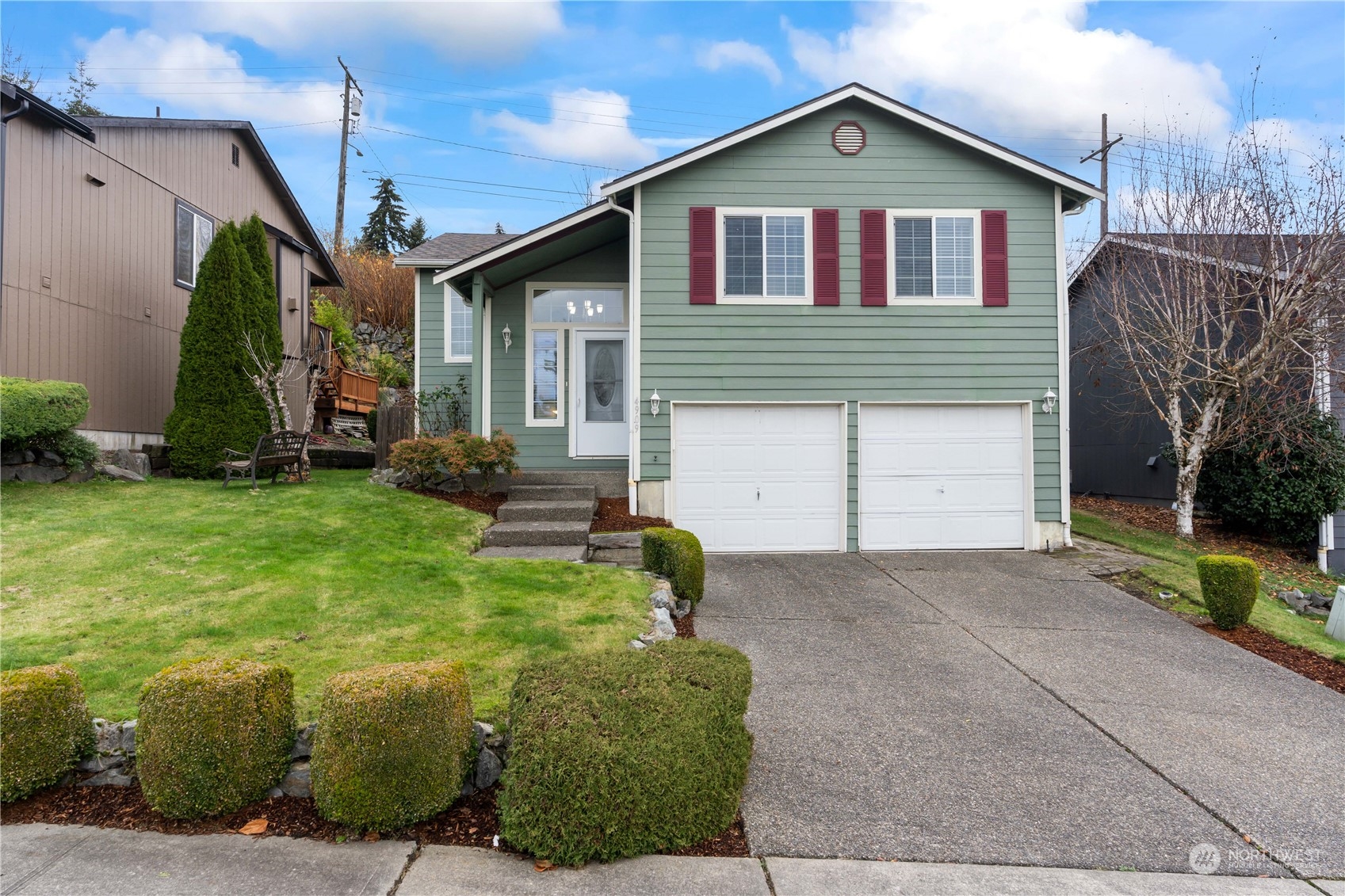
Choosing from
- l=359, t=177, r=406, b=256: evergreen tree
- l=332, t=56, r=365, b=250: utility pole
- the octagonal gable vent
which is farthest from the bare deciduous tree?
l=359, t=177, r=406, b=256: evergreen tree

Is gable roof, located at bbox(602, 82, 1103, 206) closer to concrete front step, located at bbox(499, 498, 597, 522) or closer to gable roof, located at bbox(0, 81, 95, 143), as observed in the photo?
concrete front step, located at bbox(499, 498, 597, 522)

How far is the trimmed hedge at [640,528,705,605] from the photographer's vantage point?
260 inches

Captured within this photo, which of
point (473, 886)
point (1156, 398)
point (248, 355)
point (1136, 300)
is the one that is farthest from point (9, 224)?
point (1156, 398)

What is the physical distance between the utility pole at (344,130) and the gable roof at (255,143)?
974 centimetres

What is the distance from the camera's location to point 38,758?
10.6 ft

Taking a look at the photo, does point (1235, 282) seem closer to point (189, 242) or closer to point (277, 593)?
point (277, 593)

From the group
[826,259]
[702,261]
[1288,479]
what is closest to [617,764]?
[702,261]

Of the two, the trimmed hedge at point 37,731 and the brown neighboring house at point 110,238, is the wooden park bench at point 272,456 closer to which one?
the brown neighboring house at point 110,238

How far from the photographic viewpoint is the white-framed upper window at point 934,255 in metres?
9.72

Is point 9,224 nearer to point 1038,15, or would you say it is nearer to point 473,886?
point 473,886

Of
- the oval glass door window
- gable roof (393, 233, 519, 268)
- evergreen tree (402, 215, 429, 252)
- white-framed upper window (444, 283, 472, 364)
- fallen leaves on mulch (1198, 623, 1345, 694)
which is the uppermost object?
evergreen tree (402, 215, 429, 252)

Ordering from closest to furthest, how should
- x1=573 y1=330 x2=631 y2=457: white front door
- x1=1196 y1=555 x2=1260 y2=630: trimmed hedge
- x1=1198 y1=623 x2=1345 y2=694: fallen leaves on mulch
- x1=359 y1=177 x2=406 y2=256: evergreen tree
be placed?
x1=1198 y1=623 x2=1345 y2=694: fallen leaves on mulch, x1=1196 y1=555 x2=1260 y2=630: trimmed hedge, x1=573 y1=330 x2=631 y2=457: white front door, x1=359 y1=177 x2=406 y2=256: evergreen tree

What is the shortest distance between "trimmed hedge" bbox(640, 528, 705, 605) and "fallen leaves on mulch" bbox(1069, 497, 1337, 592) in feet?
25.1

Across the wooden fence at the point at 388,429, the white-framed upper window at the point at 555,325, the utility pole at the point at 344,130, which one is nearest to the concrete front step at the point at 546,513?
the white-framed upper window at the point at 555,325
